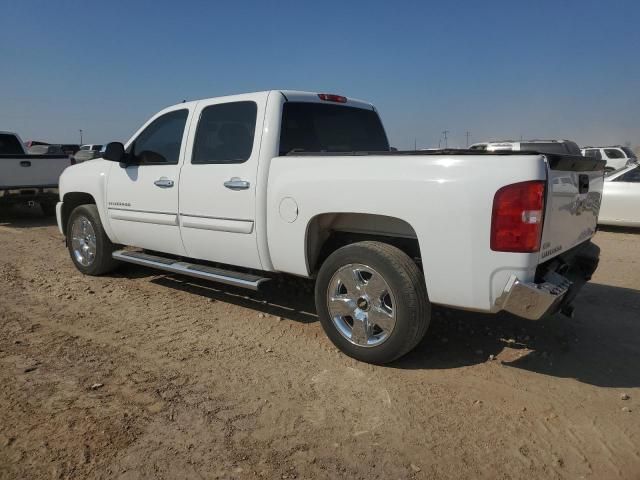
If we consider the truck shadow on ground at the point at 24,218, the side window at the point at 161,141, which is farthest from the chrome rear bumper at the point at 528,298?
the truck shadow on ground at the point at 24,218

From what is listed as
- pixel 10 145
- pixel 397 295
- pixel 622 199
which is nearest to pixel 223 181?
pixel 397 295

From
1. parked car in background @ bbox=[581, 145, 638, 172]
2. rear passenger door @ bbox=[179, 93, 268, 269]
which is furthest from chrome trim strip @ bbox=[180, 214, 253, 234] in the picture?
parked car in background @ bbox=[581, 145, 638, 172]

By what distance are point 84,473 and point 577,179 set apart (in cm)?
352

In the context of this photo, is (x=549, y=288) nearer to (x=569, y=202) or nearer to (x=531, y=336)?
(x=569, y=202)

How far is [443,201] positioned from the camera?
3252 mm

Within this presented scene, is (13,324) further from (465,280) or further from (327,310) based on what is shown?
(465,280)

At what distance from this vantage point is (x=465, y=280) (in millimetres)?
3291

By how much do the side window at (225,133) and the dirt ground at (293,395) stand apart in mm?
1496

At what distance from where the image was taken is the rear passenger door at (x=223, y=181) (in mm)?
4391

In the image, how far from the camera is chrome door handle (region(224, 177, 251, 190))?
435 cm

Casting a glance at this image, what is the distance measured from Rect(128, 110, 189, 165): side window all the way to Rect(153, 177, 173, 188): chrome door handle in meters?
0.17

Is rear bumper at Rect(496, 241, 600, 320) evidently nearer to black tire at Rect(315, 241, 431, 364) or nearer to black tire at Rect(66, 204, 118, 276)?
black tire at Rect(315, 241, 431, 364)

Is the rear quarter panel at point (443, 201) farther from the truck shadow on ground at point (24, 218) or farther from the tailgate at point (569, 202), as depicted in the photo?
the truck shadow on ground at point (24, 218)

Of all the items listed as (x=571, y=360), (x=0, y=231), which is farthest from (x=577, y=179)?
(x=0, y=231)
